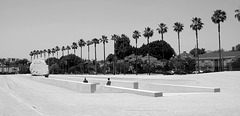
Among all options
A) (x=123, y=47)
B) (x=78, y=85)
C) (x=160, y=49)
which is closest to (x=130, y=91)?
(x=78, y=85)

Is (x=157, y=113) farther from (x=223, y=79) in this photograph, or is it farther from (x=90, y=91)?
(x=223, y=79)

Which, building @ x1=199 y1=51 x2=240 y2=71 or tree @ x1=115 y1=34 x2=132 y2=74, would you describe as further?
tree @ x1=115 y1=34 x2=132 y2=74

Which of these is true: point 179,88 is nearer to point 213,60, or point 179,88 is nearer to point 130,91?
point 130,91

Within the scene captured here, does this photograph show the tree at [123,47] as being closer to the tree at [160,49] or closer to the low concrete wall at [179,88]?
the tree at [160,49]

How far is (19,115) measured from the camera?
9688 mm

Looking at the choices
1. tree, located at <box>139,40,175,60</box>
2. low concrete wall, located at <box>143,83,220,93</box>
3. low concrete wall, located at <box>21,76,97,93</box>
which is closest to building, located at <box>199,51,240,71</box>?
tree, located at <box>139,40,175,60</box>

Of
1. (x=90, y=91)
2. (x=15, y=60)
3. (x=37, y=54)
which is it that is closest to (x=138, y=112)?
(x=90, y=91)

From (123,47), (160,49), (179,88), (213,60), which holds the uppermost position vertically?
(123,47)

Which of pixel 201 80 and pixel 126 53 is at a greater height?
pixel 126 53

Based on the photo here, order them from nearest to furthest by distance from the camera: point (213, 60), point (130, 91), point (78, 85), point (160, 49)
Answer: point (130, 91), point (78, 85), point (213, 60), point (160, 49)

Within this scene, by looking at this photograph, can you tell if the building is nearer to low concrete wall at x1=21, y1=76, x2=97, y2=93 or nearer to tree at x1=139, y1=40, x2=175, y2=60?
tree at x1=139, y1=40, x2=175, y2=60

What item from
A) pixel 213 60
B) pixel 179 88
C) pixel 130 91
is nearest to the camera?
pixel 130 91

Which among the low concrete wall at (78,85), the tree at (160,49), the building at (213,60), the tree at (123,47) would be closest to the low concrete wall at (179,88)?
the low concrete wall at (78,85)

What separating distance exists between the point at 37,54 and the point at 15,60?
41163 millimetres
